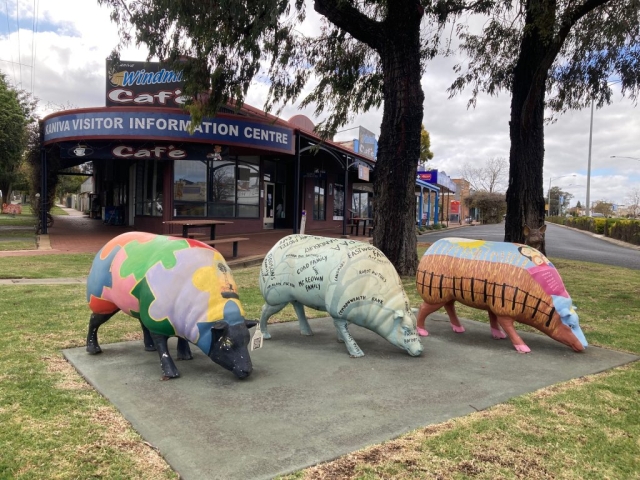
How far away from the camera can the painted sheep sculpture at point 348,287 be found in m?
5.04

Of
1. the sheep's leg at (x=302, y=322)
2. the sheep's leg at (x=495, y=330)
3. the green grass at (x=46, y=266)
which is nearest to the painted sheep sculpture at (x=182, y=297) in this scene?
the sheep's leg at (x=302, y=322)

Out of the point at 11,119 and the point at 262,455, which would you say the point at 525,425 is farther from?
the point at 11,119

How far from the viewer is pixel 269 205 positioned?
78.4 ft

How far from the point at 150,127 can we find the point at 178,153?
1.30 m

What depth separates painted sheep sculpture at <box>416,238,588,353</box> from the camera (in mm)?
5309

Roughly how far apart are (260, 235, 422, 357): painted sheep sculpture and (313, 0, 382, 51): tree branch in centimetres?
693

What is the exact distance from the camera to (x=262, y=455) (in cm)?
308

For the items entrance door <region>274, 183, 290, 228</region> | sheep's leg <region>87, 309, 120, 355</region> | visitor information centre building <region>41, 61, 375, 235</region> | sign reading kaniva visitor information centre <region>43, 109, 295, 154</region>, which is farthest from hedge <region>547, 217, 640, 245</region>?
sheep's leg <region>87, 309, 120, 355</region>

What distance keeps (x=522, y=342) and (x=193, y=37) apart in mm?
8477

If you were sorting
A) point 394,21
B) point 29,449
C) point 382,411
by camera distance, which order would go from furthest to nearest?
point 394,21 < point 382,411 < point 29,449

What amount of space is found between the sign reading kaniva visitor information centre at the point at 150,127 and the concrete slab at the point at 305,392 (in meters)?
11.8

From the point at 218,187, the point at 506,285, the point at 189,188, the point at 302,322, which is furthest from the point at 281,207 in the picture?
the point at 506,285

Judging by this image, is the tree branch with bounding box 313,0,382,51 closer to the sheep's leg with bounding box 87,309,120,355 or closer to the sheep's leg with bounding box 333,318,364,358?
the sheep's leg with bounding box 333,318,364,358

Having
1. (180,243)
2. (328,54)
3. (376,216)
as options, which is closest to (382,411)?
(180,243)
